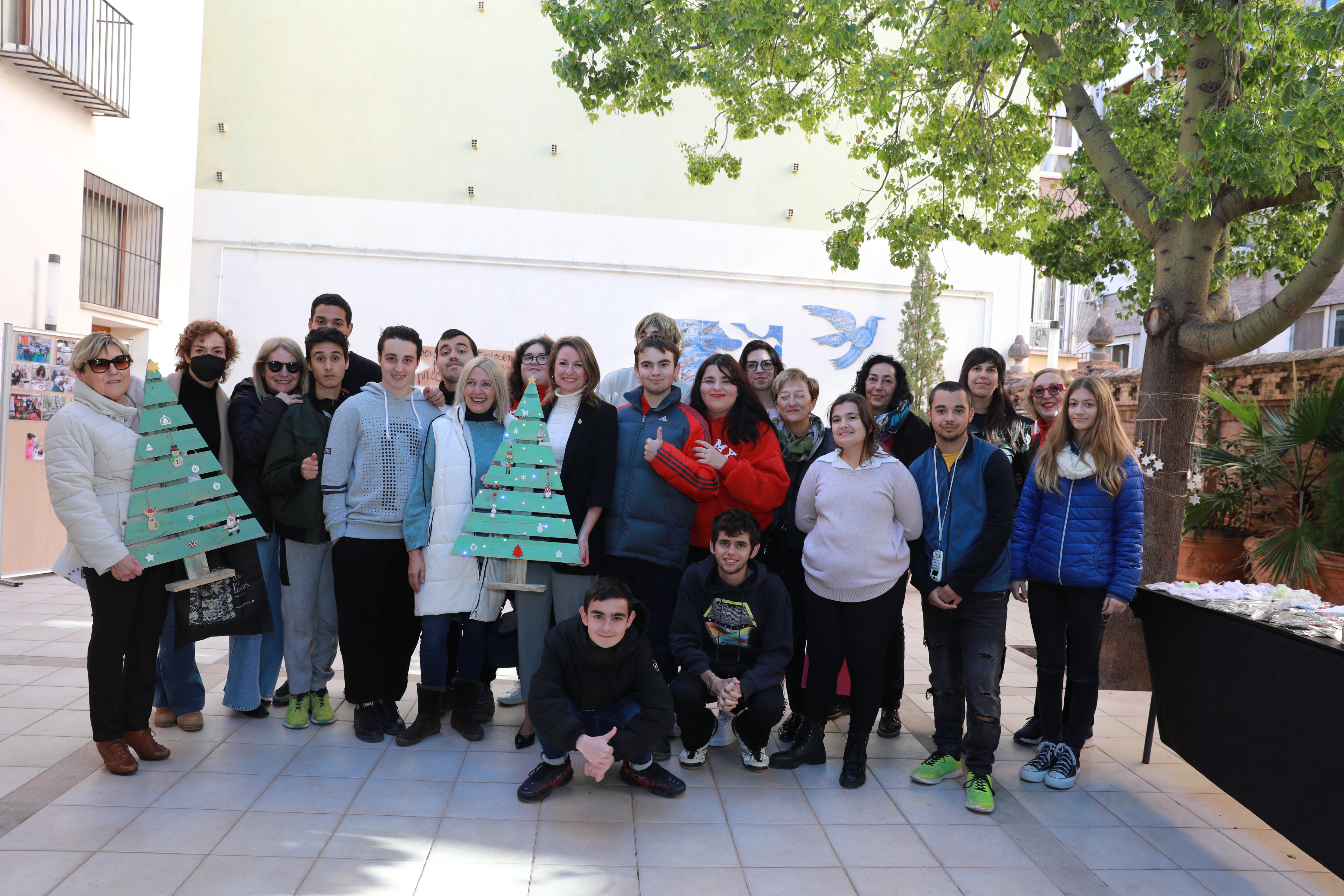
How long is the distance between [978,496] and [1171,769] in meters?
1.90

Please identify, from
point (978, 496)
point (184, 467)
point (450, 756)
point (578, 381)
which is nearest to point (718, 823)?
point (450, 756)

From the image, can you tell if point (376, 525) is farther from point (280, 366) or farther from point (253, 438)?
point (280, 366)

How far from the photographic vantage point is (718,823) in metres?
3.80

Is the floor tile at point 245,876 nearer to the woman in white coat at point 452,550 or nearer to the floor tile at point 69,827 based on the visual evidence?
the floor tile at point 69,827

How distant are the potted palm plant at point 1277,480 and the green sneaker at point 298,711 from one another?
6658 mm

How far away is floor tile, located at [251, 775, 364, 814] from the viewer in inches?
148

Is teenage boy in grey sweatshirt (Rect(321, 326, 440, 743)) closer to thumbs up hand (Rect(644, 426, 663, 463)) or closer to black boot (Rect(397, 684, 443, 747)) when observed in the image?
black boot (Rect(397, 684, 443, 747))

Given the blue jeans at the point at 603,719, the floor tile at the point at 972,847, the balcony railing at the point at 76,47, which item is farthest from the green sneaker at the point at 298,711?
the balcony railing at the point at 76,47

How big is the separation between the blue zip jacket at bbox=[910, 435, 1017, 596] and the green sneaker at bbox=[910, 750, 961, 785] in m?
0.84

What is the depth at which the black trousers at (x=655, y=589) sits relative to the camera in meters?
4.56

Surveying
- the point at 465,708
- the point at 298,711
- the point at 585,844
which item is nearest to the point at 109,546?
the point at 298,711

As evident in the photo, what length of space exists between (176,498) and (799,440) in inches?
123

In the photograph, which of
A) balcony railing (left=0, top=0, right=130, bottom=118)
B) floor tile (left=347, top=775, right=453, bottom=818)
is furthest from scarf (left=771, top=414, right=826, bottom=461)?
balcony railing (left=0, top=0, right=130, bottom=118)

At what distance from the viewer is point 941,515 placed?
4.39m
